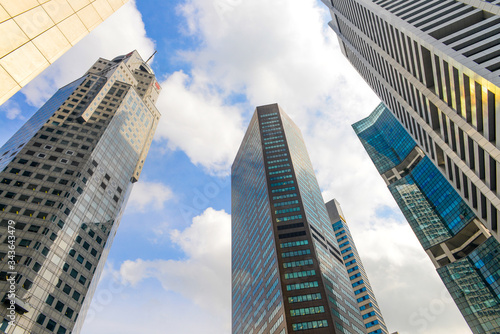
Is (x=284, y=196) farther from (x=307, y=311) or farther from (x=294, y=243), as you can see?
(x=307, y=311)

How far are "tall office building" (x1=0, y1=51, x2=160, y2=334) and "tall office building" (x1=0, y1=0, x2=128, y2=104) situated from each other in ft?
170

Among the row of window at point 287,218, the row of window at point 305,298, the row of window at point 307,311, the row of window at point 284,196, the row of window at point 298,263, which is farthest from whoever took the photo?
the row of window at point 284,196

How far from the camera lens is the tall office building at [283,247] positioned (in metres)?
87.3

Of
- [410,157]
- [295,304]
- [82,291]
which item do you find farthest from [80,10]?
[410,157]

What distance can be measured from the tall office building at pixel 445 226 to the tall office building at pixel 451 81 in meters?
53.4

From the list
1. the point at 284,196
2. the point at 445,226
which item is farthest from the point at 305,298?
the point at 445,226

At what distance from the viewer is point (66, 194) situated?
71062 mm

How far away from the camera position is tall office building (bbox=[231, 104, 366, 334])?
8731 cm

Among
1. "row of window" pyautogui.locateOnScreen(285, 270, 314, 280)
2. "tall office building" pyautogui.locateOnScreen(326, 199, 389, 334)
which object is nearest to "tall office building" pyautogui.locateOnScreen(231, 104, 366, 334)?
"row of window" pyautogui.locateOnScreen(285, 270, 314, 280)

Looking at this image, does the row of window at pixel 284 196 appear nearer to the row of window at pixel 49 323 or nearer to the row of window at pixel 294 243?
the row of window at pixel 294 243

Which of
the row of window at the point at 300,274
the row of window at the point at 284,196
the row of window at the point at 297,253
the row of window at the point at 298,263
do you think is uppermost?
the row of window at the point at 284,196

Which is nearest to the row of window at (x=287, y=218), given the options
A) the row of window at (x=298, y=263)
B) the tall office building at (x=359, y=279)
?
the row of window at (x=298, y=263)

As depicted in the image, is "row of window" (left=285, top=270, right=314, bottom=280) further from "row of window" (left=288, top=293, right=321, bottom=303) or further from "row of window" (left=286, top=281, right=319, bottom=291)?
"row of window" (left=288, top=293, right=321, bottom=303)

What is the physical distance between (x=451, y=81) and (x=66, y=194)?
80.5 meters
